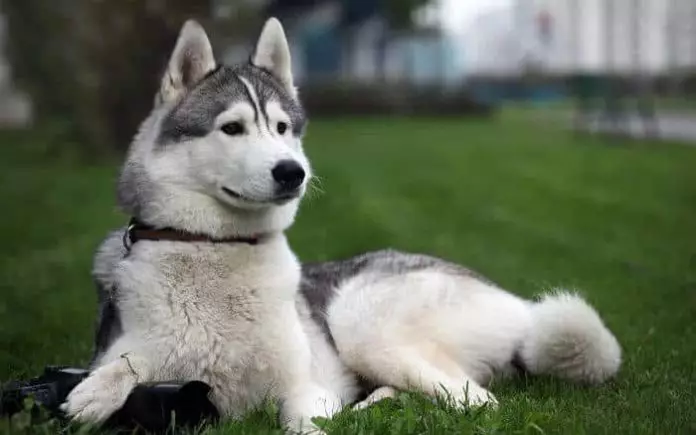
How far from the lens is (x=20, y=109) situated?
24797 mm

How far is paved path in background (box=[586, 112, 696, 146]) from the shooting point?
18.7 meters

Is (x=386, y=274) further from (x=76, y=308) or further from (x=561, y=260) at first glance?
(x=561, y=260)

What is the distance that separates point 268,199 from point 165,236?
16.3 inches

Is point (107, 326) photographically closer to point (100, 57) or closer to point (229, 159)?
point (229, 159)

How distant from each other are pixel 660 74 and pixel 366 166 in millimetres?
26488

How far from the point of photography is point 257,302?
3268 mm

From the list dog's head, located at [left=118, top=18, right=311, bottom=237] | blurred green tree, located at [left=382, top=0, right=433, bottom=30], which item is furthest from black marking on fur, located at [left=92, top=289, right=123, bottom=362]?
blurred green tree, located at [left=382, top=0, right=433, bottom=30]

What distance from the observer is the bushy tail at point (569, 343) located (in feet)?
11.7

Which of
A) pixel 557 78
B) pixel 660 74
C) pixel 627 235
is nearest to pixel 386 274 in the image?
pixel 627 235

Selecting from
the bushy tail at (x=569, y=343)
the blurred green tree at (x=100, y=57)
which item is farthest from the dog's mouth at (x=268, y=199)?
the blurred green tree at (x=100, y=57)

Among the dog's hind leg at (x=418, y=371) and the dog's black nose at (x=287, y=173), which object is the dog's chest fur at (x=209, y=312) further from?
the dog's hind leg at (x=418, y=371)

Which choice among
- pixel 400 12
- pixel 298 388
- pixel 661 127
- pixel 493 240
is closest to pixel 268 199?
pixel 298 388

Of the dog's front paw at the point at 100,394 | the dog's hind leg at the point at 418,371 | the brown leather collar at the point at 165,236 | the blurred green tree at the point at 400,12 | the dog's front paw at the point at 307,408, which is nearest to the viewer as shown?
→ the dog's front paw at the point at 100,394

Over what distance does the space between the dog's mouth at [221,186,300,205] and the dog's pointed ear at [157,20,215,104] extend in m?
0.50
